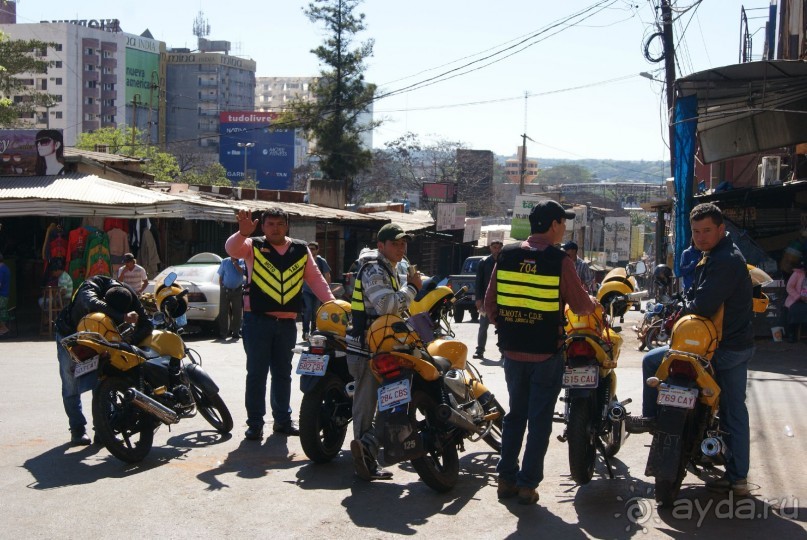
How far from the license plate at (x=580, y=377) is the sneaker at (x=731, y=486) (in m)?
1.03

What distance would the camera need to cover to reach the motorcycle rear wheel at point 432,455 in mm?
6383

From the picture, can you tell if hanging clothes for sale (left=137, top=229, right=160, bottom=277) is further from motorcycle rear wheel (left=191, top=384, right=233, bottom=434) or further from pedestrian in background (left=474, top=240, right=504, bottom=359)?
motorcycle rear wheel (left=191, top=384, right=233, bottom=434)

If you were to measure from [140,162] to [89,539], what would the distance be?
82.8 ft

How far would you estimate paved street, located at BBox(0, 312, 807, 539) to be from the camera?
18.7 feet

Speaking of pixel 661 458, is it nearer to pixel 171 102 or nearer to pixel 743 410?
pixel 743 410

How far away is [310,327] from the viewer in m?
17.0

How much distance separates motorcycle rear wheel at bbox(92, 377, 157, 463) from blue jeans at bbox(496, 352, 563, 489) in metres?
2.85

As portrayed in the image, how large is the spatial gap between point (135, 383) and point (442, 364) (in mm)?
2472

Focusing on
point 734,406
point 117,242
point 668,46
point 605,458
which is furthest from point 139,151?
point 734,406

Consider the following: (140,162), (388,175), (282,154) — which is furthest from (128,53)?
(140,162)

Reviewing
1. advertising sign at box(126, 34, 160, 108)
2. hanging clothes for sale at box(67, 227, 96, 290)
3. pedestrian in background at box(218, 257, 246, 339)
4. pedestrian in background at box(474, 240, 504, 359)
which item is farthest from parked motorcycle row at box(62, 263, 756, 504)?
advertising sign at box(126, 34, 160, 108)

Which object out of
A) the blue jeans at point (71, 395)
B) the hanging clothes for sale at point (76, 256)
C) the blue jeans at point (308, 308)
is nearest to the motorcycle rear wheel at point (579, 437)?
the blue jeans at point (71, 395)

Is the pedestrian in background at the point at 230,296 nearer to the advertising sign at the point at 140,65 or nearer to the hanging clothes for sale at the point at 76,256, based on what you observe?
the hanging clothes for sale at the point at 76,256

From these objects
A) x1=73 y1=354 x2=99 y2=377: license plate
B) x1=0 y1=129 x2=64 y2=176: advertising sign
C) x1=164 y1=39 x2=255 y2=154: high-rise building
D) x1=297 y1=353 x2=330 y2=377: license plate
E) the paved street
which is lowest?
the paved street
